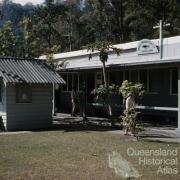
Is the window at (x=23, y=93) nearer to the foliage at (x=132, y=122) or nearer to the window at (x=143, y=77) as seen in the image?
the foliage at (x=132, y=122)

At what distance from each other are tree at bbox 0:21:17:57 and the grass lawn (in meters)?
9.83

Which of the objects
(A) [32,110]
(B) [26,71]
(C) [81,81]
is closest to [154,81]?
(C) [81,81]

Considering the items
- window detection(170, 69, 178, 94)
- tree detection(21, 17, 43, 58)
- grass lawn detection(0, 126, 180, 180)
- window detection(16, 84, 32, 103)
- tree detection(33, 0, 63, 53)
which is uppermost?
tree detection(33, 0, 63, 53)

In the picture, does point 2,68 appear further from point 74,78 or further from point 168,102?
point 74,78

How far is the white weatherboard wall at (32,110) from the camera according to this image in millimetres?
20434

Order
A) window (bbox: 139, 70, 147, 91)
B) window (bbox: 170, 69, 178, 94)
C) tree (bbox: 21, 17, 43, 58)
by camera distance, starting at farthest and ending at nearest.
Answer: tree (bbox: 21, 17, 43, 58) → window (bbox: 139, 70, 147, 91) → window (bbox: 170, 69, 178, 94)

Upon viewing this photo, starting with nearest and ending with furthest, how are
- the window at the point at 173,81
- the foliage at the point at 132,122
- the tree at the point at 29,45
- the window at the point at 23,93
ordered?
the foliage at the point at 132,122
the window at the point at 23,93
the window at the point at 173,81
the tree at the point at 29,45

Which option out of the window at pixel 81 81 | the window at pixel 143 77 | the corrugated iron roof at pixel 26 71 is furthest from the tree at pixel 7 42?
the window at pixel 143 77

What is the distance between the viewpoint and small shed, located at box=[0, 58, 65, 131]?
20.3 m

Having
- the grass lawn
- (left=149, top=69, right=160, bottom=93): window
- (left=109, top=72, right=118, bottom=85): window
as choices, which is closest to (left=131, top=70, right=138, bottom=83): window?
(left=149, top=69, right=160, bottom=93): window

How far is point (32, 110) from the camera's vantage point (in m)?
21.2

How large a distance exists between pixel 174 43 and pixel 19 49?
9.83m

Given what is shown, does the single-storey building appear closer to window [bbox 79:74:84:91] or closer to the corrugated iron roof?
window [bbox 79:74:84:91]

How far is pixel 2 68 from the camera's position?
20.4m
